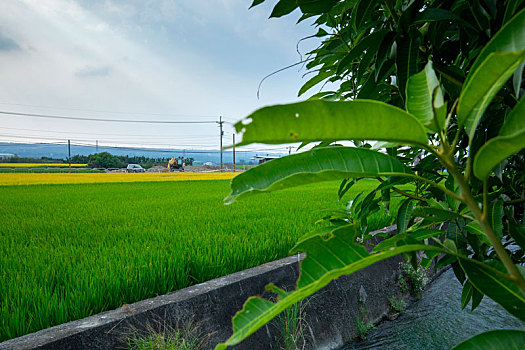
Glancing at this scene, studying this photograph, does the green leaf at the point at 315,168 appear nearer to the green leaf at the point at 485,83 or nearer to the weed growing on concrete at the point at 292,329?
the green leaf at the point at 485,83

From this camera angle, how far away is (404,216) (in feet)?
2.60

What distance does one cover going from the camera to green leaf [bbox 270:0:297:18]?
0.64m

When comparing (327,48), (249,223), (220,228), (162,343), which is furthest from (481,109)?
(249,223)

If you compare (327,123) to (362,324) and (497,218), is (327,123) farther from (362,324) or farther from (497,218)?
(362,324)

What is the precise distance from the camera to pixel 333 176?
0.34m

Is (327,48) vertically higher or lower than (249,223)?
higher

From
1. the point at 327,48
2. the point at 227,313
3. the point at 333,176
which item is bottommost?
the point at 227,313

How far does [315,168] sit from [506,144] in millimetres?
184

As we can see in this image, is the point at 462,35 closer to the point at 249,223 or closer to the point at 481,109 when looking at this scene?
the point at 481,109

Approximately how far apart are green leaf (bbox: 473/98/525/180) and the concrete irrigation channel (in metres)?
1.30

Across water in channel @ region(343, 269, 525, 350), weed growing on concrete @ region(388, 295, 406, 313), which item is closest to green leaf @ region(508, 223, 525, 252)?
water in channel @ region(343, 269, 525, 350)

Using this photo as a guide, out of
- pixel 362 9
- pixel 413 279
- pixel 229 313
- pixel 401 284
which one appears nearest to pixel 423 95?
pixel 362 9

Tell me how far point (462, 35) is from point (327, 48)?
0.32 meters

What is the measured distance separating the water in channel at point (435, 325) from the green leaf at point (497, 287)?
1665 millimetres
